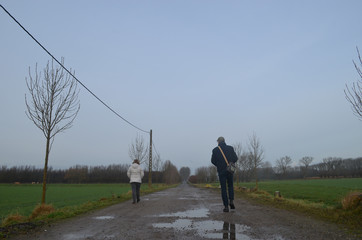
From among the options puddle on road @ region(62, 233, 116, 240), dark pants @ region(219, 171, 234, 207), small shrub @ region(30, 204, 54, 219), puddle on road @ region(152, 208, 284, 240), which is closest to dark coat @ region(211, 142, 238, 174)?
dark pants @ region(219, 171, 234, 207)

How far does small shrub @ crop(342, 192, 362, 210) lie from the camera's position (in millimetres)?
6602

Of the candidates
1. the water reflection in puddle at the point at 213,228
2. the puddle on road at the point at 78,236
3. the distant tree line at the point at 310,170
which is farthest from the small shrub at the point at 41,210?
the distant tree line at the point at 310,170

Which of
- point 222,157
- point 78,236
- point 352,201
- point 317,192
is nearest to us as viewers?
Result: point 78,236

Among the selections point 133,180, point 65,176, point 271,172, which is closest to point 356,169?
point 271,172

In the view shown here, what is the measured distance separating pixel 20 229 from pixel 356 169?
11722 cm

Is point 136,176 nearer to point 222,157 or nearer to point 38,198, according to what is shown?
point 222,157

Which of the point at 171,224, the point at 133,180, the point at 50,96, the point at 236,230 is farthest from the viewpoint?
the point at 133,180

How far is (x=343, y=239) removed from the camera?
3.73 metres

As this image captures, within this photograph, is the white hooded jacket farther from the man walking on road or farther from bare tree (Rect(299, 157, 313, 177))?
bare tree (Rect(299, 157, 313, 177))

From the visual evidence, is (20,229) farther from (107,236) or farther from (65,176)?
(65,176)

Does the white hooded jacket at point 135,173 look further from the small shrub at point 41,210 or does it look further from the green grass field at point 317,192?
the green grass field at point 317,192

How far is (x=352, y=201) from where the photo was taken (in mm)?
6785

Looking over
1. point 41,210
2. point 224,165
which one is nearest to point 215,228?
point 224,165

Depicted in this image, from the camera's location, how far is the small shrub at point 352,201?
660cm
